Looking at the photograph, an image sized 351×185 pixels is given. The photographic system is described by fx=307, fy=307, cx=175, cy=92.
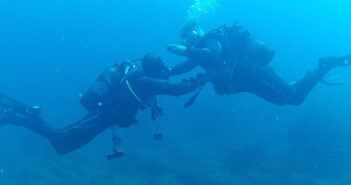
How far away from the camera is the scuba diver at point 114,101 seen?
646cm

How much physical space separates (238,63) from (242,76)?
373 mm

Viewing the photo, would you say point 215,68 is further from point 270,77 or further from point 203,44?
point 270,77

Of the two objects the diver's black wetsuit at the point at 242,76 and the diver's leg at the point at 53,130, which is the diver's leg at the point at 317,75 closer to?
the diver's black wetsuit at the point at 242,76

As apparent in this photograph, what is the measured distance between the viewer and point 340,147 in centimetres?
1747

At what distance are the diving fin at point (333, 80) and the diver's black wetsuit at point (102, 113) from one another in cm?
379

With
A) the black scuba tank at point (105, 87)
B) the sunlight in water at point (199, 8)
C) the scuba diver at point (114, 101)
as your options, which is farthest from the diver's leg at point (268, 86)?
the sunlight in water at point (199, 8)

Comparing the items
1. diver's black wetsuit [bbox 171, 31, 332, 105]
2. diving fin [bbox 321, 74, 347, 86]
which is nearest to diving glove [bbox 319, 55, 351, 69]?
diver's black wetsuit [bbox 171, 31, 332, 105]

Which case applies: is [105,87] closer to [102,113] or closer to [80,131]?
[102,113]

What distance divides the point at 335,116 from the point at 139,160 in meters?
13.2

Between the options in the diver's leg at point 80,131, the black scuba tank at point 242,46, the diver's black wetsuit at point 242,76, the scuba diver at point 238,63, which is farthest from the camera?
the diver's leg at point 80,131

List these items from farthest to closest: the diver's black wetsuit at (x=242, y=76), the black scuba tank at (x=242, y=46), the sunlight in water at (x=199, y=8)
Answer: the sunlight in water at (x=199, y=8)
the black scuba tank at (x=242, y=46)
the diver's black wetsuit at (x=242, y=76)

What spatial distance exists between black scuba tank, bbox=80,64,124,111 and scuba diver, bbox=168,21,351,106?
1.32 metres

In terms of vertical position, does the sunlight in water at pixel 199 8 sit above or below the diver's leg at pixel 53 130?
above

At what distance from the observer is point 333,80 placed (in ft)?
26.5
